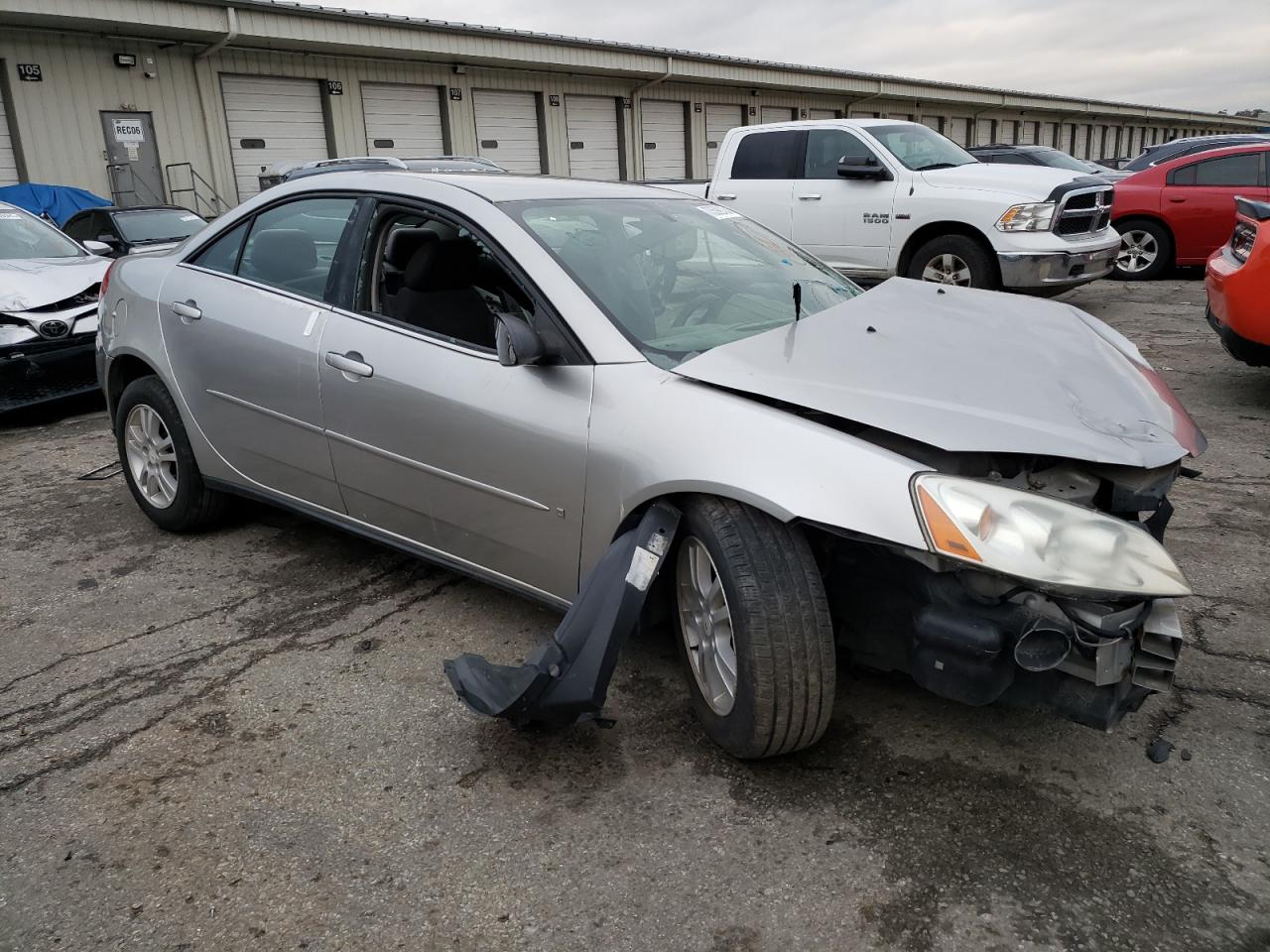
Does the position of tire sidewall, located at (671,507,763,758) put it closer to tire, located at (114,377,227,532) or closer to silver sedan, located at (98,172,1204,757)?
silver sedan, located at (98,172,1204,757)

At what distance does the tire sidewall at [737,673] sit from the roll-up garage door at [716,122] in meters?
26.9

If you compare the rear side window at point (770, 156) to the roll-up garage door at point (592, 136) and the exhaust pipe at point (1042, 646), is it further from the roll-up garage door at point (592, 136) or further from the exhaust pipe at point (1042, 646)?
the roll-up garage door at point (592, 136)

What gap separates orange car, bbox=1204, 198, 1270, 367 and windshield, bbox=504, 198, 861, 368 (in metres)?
3.00

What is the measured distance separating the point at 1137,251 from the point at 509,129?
15.4 m

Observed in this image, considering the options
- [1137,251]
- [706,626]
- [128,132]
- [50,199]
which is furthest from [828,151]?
[128,132]

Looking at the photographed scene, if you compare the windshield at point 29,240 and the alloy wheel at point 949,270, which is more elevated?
the windshield at point 29,240

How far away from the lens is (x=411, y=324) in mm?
3271

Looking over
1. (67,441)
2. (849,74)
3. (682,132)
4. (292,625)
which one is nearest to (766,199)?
(67,441)

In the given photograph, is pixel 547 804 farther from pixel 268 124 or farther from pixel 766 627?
pixel 268 124

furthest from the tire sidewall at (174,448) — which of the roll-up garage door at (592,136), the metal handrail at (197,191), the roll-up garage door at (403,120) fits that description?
the roll-up garage door at (592,136)

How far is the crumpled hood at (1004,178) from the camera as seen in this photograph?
8438 millimetres

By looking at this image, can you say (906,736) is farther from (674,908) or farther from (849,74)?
(849,74)

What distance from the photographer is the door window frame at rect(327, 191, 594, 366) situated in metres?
2.85

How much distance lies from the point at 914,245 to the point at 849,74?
2503cm
